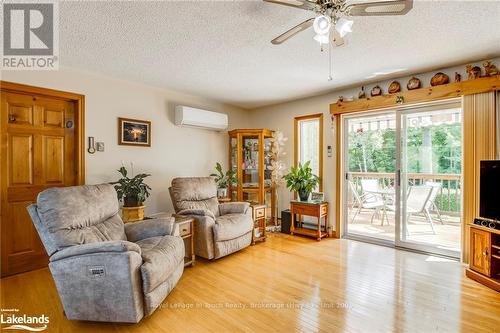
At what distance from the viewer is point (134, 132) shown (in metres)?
3.67

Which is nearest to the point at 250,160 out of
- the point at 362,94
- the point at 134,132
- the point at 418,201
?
the point at 134,132

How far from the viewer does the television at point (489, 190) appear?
258 cm

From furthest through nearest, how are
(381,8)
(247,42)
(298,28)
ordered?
(247,42) → (298,28) → (381,8)

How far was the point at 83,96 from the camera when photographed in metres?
3.21

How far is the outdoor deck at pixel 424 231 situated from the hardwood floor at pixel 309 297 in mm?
349

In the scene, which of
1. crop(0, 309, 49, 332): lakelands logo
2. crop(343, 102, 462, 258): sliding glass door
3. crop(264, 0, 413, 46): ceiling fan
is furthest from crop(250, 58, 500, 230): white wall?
crop(0, 309, 49, 332): lakelands logo

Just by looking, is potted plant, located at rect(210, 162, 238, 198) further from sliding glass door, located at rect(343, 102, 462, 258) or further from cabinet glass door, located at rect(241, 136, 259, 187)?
sliding glass door, located at rect(343, 102, 462, 258)

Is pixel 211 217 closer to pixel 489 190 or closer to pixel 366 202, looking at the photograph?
pixel 366 202

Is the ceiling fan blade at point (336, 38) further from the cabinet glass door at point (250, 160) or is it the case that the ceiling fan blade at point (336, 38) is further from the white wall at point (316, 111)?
the cabinet glass door at point (250, 160)

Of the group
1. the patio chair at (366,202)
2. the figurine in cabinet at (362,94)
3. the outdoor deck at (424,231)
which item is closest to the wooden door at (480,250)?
the outdoor deck at (424,231)

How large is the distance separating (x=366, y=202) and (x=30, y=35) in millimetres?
4639

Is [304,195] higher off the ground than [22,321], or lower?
higher

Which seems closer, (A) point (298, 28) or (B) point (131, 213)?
(A) point (298, 28)

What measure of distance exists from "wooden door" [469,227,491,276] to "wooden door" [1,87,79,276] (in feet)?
14.8
